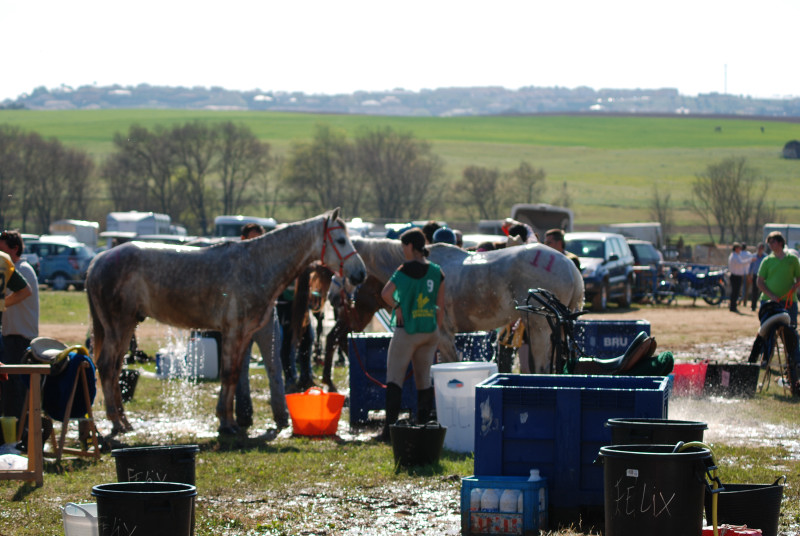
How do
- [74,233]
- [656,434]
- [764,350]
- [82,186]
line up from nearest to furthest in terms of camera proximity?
[656,434] → [764,350] → [74,233] → [82,186]

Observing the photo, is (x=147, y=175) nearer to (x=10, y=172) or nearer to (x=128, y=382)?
(x=10, y=172)

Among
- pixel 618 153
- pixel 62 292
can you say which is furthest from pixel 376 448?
pixel 618 153

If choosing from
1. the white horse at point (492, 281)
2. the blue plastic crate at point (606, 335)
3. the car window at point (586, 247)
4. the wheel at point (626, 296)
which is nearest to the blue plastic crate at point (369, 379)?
the white horse at point (492, 281)

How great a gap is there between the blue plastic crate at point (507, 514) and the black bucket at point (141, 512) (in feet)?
5.95

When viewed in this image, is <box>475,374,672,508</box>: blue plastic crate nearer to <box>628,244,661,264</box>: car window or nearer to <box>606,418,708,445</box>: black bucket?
<box>606,418,708,445</box>: black bucket

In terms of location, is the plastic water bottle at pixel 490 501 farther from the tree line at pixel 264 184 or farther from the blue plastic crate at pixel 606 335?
the tree line at pixel 264 184

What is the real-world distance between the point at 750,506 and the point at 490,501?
1.42m

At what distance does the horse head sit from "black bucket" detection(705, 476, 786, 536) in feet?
17.1

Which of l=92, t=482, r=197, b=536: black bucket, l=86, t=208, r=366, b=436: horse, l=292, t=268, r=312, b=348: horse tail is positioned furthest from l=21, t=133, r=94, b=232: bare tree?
l=92, t=482, r=197, b=536: black bucket

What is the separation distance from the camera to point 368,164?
82.0 meters

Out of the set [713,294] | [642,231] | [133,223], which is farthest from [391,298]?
[133,223]

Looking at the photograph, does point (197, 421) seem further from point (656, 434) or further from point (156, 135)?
point (156, 135)

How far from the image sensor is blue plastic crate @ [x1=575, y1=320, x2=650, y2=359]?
464 inches

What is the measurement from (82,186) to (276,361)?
215ft
